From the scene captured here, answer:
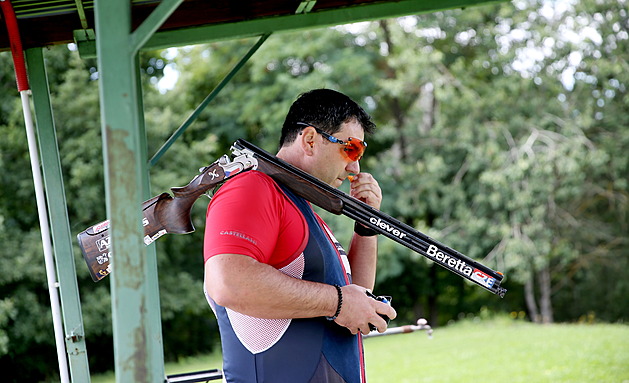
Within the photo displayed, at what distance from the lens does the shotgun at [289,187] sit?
7.61ft

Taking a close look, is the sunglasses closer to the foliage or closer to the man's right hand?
the man's right hand

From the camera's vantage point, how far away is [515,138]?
1578 cm

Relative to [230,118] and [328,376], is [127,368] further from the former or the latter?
[230,118]

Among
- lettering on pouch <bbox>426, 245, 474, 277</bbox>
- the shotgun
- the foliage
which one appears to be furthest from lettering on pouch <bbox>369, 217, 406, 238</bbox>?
the foliage

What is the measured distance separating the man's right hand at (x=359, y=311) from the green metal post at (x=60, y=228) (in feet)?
4.70

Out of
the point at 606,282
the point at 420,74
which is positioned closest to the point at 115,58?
the point at 420,74

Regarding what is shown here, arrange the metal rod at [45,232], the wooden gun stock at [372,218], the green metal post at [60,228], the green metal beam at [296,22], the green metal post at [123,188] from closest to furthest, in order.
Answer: the green metal post at [123,188] < the wooden gun stock at [372,218] < the metal rod at [45,232] < the green metal post at [60,228] < the green metal beam at [296,22]

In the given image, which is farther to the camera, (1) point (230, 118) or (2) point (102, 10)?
(1) point (230, 118)

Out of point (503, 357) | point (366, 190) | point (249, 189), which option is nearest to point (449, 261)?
point (366, 190)

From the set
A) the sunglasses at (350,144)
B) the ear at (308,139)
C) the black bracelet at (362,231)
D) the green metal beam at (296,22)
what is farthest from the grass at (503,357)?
the ear at (308,139)

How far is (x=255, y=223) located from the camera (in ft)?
6.65

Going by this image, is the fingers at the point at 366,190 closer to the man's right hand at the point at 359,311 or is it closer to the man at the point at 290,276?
the man at the point at 290,276

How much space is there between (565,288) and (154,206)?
19.1 m

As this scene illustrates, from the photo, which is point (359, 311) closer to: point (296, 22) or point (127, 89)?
point (127, 89)
